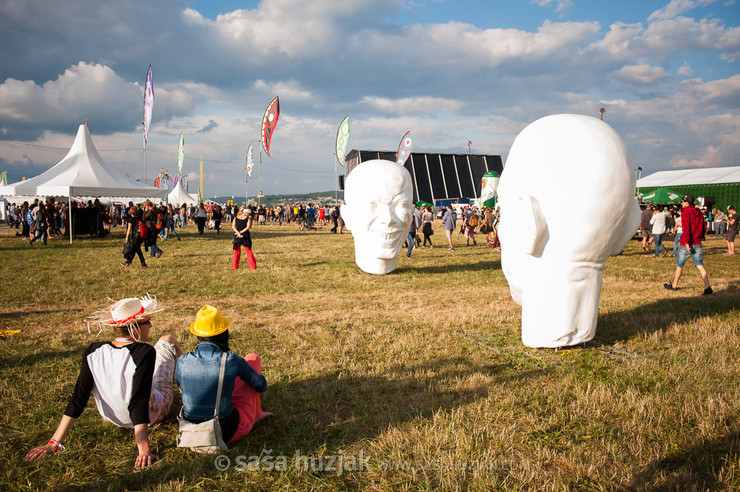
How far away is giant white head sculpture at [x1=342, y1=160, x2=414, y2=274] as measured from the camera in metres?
8.79

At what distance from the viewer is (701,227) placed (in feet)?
24.2

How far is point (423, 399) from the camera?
3.71 m

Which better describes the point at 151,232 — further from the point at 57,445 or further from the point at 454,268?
the point at 57,445

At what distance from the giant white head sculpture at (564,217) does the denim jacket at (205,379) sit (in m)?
2.96

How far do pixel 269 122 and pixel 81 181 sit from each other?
10179 millimetres

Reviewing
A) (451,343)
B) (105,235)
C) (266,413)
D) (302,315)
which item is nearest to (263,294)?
Answer: (302,315)

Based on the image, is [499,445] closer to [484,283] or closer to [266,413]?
[266,413]

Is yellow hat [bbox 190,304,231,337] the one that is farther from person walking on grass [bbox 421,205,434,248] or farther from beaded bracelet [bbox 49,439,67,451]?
person walking on grass [bbox 421,205,434,248]

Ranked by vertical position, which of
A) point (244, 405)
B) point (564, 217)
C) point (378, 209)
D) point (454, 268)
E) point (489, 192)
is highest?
point (489, 192)

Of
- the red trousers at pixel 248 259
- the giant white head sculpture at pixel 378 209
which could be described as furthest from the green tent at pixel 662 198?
the red trousers at pixel 248 259

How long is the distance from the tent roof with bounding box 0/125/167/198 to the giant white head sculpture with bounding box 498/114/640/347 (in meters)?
16.8

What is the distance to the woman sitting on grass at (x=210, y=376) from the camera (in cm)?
288

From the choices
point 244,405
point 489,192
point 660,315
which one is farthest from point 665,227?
point 489,192

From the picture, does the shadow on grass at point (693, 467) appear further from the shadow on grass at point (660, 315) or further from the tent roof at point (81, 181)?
the tent roof at point (81, 181)
